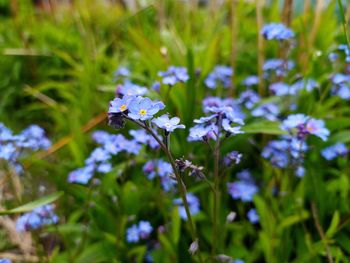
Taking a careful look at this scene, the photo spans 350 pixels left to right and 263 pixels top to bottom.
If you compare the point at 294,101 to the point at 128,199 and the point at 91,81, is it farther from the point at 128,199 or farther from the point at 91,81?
the point at 91,81

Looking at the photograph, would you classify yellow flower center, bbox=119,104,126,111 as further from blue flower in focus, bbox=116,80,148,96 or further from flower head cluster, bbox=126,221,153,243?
flower head cluster, bbox=126,221,153,243

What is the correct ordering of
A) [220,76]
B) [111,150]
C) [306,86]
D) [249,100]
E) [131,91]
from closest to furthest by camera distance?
[131,91]
[111,150]
[306,86]
[249,100]
[220,76]

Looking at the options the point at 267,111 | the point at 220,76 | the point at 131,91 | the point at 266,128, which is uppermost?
the point at 220,76

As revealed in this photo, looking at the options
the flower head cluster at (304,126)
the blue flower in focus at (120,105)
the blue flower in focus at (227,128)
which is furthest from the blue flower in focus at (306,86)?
the blue flower in focus at (120,105)

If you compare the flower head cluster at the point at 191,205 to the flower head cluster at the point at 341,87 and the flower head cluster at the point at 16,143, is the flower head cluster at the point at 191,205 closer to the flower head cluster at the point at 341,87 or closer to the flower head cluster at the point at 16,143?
the flower head cluster at the point at 16,143

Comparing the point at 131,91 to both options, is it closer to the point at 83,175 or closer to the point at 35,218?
the point at 83,175

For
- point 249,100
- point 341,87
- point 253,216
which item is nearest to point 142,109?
point 253,216

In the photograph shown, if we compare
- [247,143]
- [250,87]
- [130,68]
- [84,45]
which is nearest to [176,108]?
[247,143]
